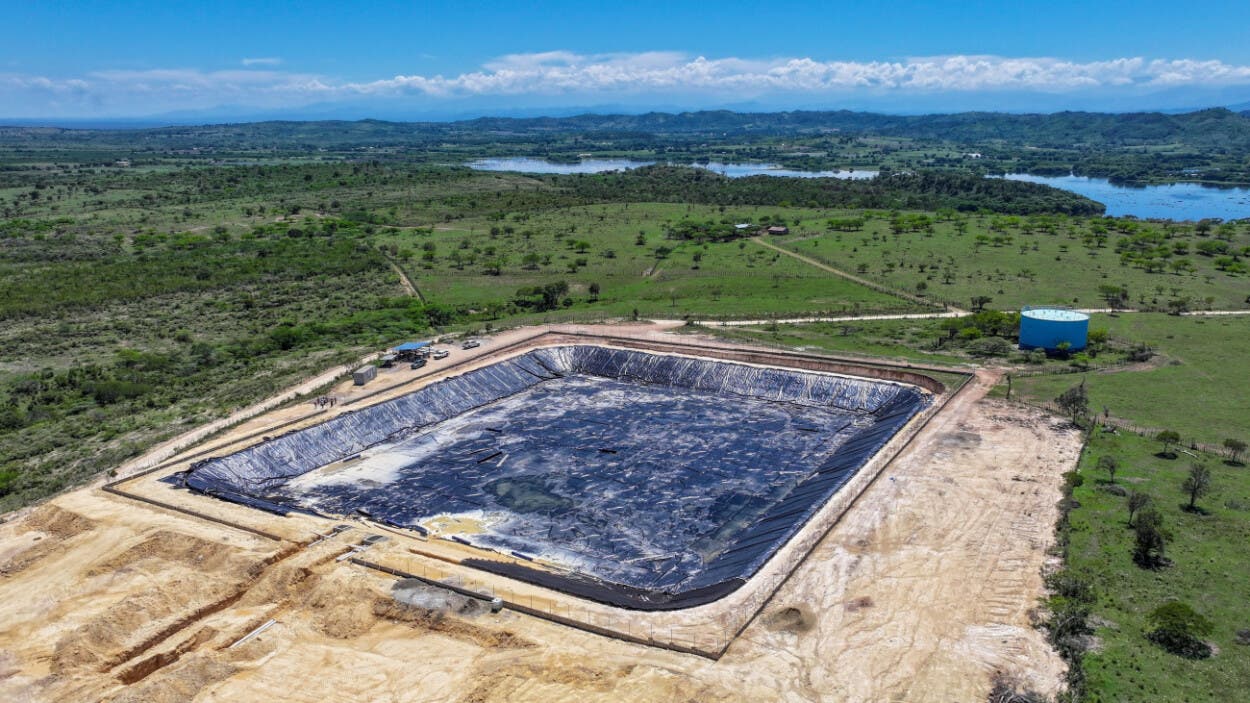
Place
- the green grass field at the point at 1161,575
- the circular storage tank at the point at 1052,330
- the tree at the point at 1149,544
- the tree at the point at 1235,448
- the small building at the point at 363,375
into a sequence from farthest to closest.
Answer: the circular storage tank at the point at 1052,330 → the small building at the point at 363,375 → the tree at the point at 1235,448 → the tree at the point at 1149,544 → the green grass field at the point at 1161,575

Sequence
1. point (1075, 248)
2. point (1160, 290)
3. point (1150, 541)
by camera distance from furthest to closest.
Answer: point (1075, 248) → point (1160, 290) → point (1150, 541)

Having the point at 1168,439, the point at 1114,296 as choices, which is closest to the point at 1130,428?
the point at 1168,439

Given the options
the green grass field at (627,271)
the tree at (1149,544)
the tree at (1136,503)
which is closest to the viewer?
the tree at (1149,544)

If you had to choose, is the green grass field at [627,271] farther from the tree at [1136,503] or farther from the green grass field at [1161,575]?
the tree at [1136,503]

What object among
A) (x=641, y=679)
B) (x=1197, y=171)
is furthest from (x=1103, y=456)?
(x=1197, y=171)

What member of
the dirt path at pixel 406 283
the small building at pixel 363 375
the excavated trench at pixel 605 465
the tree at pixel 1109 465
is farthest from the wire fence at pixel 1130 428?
the dirt path at pixel 406 283

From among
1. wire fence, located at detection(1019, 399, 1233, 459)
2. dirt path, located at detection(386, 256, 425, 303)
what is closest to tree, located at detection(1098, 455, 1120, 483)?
wire fence, located at detection(1019, 399, 1233, 459)

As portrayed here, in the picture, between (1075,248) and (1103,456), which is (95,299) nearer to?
(1103,456)

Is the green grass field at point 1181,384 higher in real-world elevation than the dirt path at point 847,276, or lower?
lower
